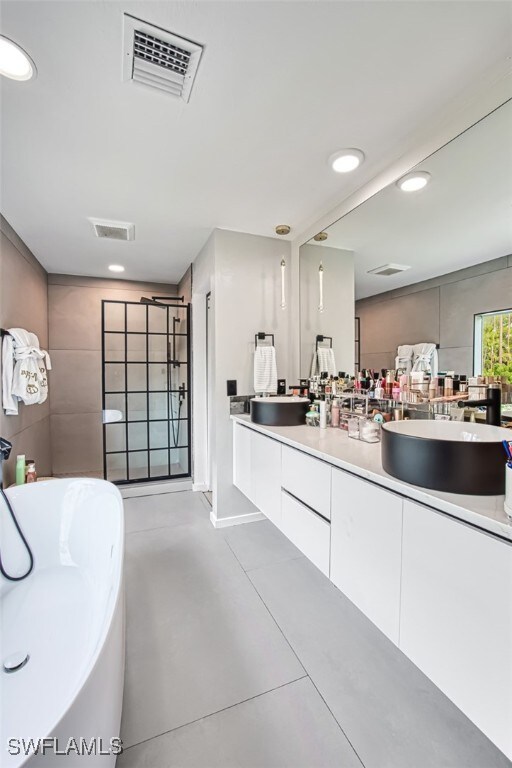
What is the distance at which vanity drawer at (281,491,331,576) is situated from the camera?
155 centimetres

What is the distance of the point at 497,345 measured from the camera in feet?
4.79

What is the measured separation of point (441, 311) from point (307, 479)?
1092 mm

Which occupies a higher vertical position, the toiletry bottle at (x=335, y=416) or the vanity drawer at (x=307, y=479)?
the toiletry bottle at (x=335, y=416)

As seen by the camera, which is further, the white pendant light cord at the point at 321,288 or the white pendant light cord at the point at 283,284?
the white pendant light cord at the point at 283,284

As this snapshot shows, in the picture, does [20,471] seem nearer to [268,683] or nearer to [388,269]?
[268,683]

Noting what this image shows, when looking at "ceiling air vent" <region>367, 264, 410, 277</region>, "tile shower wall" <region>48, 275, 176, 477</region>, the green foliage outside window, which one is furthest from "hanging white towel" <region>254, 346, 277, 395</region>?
"tile shower wall" <region>48, 275, 176, 477</region>

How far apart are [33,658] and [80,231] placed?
2.87 metres

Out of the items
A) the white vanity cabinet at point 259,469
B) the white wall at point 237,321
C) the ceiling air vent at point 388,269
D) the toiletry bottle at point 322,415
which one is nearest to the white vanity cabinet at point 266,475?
the white vanity cabinet at point 259,469

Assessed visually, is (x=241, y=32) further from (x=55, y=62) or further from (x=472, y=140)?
(x=472, y=140)

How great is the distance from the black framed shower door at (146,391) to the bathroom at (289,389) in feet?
3.50

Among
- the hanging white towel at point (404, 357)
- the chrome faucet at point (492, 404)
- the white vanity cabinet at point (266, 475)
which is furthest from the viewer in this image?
the white vanity cabinet at point (266, 475)

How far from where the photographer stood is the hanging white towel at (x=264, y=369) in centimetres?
278

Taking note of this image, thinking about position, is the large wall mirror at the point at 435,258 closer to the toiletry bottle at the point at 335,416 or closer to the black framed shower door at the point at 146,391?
the toiletry bottle at the point at 335,416

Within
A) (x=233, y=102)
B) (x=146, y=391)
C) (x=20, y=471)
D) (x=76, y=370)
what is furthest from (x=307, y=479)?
(x=76, y=370)
